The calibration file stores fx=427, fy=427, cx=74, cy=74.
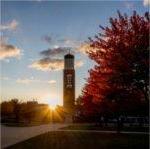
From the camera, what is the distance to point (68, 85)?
8950cm

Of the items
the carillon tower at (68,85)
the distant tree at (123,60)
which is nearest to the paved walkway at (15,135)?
the distant tree at (123,60)

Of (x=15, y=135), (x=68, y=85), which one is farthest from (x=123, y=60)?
(x=68, y=85)

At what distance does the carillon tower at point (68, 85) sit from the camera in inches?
3494

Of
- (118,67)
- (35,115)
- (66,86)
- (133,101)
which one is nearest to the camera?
(118,67)

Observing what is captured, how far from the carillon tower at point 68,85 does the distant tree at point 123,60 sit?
2552 inches

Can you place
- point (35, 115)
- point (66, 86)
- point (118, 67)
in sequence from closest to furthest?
point (118, 67)
point (66, 86)
point (35, 115)

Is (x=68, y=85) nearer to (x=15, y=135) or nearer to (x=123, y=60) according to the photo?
(x=15, y=135)

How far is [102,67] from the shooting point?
22188mm

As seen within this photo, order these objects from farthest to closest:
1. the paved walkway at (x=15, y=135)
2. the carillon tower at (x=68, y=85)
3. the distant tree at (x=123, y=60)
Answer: the carillon tower at (x=68, y=85) < the paved walkway at (x=15, y=135) < the distant tree at (x=123, y=60)

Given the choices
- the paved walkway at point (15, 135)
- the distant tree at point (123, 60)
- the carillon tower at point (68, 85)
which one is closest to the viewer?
the distant tree at point (123, 60)

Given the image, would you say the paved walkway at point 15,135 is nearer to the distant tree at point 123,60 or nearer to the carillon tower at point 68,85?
the distant tree at point 123,60

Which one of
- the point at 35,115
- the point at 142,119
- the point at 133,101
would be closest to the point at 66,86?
the point at 35,115

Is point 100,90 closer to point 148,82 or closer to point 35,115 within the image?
point 148,82

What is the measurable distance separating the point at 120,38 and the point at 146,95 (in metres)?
3.38
